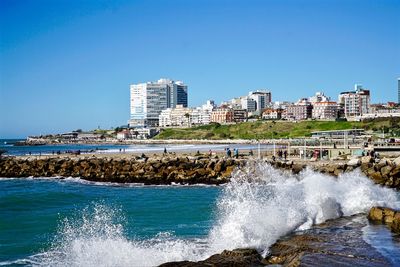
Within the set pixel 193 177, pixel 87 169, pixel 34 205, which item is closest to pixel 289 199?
pixel 34 205

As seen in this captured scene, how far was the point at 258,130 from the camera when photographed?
11800 cm

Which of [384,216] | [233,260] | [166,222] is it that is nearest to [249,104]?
[166,222]

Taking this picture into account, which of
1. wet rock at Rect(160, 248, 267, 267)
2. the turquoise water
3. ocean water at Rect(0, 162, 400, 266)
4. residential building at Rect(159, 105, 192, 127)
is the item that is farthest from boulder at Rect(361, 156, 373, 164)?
residential building at Rect(159, 105, 192, 127)

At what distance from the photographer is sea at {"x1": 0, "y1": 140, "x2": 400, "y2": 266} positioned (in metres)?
11.3

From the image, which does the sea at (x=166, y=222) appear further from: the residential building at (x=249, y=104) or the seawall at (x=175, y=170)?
the residential building at (x=249, y=104)

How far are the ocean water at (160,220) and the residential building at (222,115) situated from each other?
13593cm

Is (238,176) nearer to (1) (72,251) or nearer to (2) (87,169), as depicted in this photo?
(2) (87,169)

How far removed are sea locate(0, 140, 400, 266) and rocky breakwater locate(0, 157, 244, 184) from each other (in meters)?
5.45

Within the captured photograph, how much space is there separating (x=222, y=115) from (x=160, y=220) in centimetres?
14620

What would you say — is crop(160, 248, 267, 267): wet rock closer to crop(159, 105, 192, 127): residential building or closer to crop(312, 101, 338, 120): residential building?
crop(312, 101, 338, 120): residential building

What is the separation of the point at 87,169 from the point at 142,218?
21.6m

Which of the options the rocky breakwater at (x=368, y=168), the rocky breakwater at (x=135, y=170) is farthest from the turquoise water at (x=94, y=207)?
the rocky breakwater at (x=368, y=168)

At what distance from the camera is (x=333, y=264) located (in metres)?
8.93

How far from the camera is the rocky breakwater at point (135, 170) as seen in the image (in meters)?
31.7
